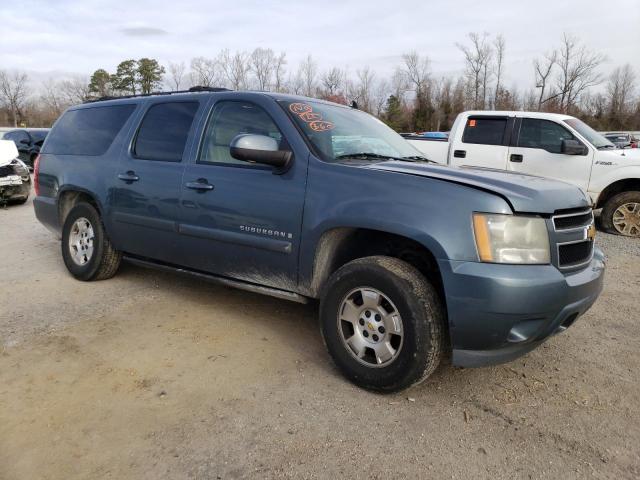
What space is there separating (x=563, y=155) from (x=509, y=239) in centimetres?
603

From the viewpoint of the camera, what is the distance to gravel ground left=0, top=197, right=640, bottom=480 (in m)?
2.33

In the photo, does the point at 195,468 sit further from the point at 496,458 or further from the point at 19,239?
the point at 19,239

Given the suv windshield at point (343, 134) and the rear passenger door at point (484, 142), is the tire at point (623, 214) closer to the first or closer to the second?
the rear passenger door at point (484, 142)

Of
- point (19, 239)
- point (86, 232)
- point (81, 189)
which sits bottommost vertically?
point (19, 239)

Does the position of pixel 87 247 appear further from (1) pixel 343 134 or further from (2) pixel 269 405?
(2) pixel 269 405

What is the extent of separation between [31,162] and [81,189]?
54.5ft

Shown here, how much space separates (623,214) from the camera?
7664 millimetres

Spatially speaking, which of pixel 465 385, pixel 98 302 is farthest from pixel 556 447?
pixel 98 302

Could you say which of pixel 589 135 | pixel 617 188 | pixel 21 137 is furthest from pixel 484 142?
pixel 21 137

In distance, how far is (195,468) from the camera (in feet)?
7.51

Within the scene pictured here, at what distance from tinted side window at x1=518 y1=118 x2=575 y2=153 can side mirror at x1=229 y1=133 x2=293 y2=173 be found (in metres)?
5.91

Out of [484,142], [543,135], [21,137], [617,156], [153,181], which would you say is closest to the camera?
[153,181]

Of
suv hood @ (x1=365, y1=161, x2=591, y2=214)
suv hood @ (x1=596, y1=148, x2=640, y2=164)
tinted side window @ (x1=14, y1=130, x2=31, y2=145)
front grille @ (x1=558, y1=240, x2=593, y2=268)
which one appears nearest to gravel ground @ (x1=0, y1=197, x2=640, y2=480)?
front grille @ (x1=558, y1=240, x2=593, y2=268)

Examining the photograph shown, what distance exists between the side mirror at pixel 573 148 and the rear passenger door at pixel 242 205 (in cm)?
574
